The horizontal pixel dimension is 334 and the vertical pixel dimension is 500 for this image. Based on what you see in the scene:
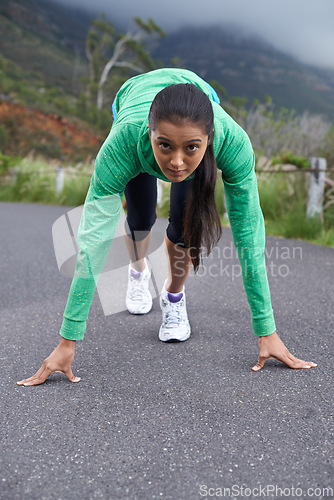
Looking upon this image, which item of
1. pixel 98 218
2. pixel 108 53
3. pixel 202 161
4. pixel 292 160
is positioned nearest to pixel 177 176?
pixel 202 161

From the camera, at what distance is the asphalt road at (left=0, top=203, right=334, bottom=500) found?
1.36m

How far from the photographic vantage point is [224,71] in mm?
87812

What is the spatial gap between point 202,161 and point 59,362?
986 mm

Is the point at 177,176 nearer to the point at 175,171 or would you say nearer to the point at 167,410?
the point at 175,171

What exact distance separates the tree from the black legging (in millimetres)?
36961

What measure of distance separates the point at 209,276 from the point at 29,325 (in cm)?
178

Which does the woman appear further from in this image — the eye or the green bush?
the green bush

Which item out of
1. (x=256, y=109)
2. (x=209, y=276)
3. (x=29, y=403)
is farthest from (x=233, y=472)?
(x=256, y=109)

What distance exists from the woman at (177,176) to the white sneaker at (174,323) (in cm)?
43

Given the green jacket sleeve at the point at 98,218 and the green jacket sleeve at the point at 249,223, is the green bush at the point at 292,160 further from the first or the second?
the green jacket sleeve at the point at 98,218

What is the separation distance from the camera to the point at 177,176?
1.66 m

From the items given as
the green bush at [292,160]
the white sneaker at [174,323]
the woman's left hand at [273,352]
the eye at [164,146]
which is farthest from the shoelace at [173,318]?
the green bush at [292,160]

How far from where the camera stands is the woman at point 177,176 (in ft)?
5.15

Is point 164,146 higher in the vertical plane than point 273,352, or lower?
higher
